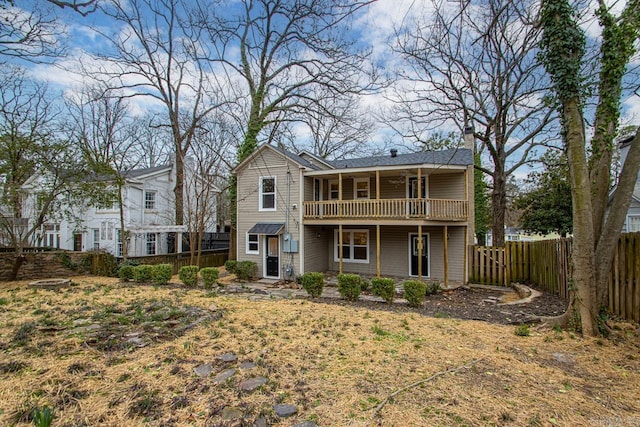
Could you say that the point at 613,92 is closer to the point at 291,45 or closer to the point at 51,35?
the point at 51,35

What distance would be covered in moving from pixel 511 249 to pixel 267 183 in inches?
422

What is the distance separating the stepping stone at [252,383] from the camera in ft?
11.5

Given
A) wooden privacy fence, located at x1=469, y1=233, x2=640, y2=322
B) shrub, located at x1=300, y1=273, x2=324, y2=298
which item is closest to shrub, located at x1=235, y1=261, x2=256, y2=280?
shrub, located at x1=300, y1=273, x2=324, y2=298

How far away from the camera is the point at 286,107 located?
1869 centimetres

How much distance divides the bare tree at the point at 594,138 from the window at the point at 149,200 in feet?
71.6

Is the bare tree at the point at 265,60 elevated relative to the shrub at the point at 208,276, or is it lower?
elevated

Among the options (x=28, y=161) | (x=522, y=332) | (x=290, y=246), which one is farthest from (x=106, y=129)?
(x=522, y=332)

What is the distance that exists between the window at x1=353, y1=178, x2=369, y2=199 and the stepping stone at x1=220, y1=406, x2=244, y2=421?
1262 cm

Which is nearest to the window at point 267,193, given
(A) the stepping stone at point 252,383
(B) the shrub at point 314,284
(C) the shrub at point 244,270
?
(C) the shrub at point 244,270

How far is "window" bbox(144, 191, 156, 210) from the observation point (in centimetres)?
2067

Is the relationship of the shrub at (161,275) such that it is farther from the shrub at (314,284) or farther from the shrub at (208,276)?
the shrub at (314,284)

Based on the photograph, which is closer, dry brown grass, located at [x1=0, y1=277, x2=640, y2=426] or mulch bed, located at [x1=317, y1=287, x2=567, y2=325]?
dry brown grass, located at [x1=0, y1=277, x2=640, y2=426]

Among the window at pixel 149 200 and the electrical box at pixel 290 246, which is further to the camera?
the window at pixel 149 200

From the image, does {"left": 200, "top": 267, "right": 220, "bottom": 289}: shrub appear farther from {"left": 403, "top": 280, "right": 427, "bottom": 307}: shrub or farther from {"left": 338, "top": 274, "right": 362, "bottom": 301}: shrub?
{"left": 403, "top": 280, "right": 427, "bottom": 307}: shrub
